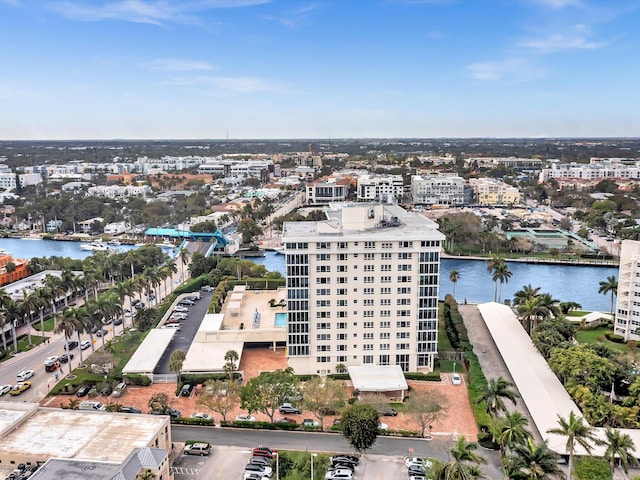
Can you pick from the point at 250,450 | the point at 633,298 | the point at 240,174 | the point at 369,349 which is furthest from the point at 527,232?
the point at 240,174

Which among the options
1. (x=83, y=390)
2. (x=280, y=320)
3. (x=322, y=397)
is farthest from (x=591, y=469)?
(x=83, y=390)

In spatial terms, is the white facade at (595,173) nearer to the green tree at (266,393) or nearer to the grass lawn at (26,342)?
the green tree at (266,393)

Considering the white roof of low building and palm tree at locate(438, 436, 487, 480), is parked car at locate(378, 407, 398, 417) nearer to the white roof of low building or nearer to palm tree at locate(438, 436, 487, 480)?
the white roof of low building

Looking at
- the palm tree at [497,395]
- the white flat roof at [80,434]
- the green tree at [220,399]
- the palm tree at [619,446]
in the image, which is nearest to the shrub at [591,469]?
the palm tree at [619,446]

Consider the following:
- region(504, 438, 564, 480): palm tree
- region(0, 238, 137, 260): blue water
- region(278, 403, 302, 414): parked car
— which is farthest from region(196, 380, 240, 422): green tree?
region(0, 238, 137, 260): blue water

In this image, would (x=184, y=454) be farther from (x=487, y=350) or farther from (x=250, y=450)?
(x=487, y=350)
